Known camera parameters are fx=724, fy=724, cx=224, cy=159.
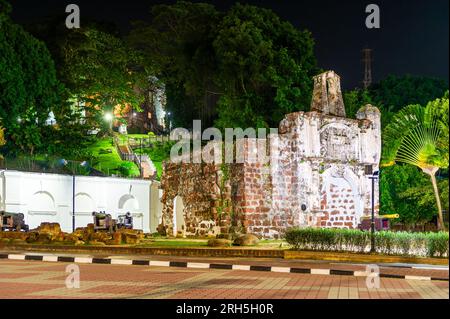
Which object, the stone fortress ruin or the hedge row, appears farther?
the stone fortress ruin

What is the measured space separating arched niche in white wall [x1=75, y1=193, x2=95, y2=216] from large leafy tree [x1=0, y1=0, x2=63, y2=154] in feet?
21.5

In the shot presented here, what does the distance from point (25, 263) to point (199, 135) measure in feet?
133

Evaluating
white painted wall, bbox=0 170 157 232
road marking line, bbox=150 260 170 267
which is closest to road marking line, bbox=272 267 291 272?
road marking line, bbox=150 260 170 267

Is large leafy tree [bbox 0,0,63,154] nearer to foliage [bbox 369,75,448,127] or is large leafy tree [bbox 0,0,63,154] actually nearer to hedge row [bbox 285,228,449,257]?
foliage [bbox 369,75,448,127]

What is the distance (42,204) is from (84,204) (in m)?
3.68

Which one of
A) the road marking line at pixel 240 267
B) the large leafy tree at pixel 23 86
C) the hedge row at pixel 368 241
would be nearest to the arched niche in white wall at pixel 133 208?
the large leafy tree at pixel 23 86

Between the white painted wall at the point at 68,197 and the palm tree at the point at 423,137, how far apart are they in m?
A: 26.9

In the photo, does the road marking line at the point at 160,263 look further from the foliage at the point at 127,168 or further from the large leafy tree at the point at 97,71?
the large leafy tree at the point at 97,71

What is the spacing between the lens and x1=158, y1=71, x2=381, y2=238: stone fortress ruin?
1248 inches

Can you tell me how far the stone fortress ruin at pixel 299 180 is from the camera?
31.7 meters

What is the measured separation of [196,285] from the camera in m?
14.0
